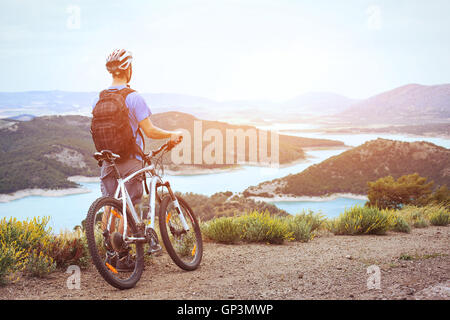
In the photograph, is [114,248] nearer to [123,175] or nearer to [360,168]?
[123,175]

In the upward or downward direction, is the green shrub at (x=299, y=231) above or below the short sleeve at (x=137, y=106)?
below

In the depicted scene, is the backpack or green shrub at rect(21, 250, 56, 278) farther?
green shrub at rect(21, 250, 56, 278)

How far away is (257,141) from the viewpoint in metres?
75.4

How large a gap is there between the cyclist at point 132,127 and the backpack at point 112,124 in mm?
93

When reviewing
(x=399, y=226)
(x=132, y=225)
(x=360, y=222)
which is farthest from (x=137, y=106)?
(x=399, y=226)

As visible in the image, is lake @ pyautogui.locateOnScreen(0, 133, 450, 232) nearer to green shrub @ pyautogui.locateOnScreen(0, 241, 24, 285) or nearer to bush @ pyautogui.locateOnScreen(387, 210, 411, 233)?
bush @ pyautogui.locateOnScreen(387, 210, 411, 233)

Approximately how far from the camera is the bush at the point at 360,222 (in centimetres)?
695

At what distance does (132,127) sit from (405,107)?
219 feet

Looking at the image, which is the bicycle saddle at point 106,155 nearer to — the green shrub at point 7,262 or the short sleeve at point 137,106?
the short sleeve at point 137,106

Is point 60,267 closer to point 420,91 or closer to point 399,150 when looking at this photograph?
point 399,150

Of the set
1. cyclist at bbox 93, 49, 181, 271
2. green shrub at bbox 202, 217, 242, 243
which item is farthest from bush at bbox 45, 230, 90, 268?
green shrub at bbox 202, 217, 242, 243

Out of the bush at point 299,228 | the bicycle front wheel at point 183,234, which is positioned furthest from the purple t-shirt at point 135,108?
the bush at point 299,228

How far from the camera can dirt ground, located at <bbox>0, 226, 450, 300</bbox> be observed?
3.15 metres

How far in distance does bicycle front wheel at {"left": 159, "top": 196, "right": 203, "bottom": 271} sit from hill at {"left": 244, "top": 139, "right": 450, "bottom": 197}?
170ft
